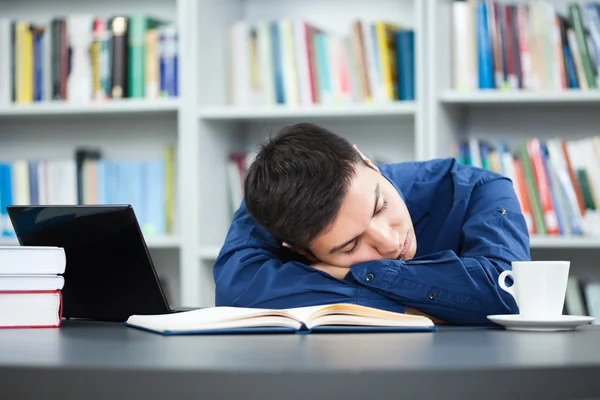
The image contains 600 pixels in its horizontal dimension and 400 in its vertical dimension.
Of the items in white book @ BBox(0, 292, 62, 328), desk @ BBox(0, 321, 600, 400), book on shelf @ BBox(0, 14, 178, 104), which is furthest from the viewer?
book on shelf @ BBox(0, 14, 178, 104)

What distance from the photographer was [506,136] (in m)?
2.81

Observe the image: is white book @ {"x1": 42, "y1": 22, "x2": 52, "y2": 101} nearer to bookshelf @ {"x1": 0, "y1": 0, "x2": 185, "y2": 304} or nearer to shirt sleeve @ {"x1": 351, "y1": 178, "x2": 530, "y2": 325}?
bookshelf @ {"x1": 0, "y1": 0, "x2": 185, "y2": 304}

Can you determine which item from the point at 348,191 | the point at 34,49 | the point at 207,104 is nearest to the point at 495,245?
the point at 348,191

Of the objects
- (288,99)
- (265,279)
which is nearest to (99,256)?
(265,279)

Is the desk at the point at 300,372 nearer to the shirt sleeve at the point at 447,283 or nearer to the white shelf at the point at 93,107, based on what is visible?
the shirt sleeve at the point at 447,283

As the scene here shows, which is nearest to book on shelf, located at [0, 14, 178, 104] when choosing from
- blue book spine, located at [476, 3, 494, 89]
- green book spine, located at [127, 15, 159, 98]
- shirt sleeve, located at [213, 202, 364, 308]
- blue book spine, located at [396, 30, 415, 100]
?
green book spine, located at [127, 15, 159, 98]

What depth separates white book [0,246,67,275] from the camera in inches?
43.9

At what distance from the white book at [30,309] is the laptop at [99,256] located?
0.30 ft

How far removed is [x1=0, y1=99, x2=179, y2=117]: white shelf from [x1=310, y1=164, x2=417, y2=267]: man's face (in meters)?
1.50

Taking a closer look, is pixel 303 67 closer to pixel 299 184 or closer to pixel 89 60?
pixel 89 60

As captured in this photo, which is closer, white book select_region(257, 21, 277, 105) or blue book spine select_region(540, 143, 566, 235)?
blue book spine select_region(540, 143, 566, 235)

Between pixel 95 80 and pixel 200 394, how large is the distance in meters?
2.37

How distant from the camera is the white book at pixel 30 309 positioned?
3.65 feet

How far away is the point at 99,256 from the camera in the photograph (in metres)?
1.20
